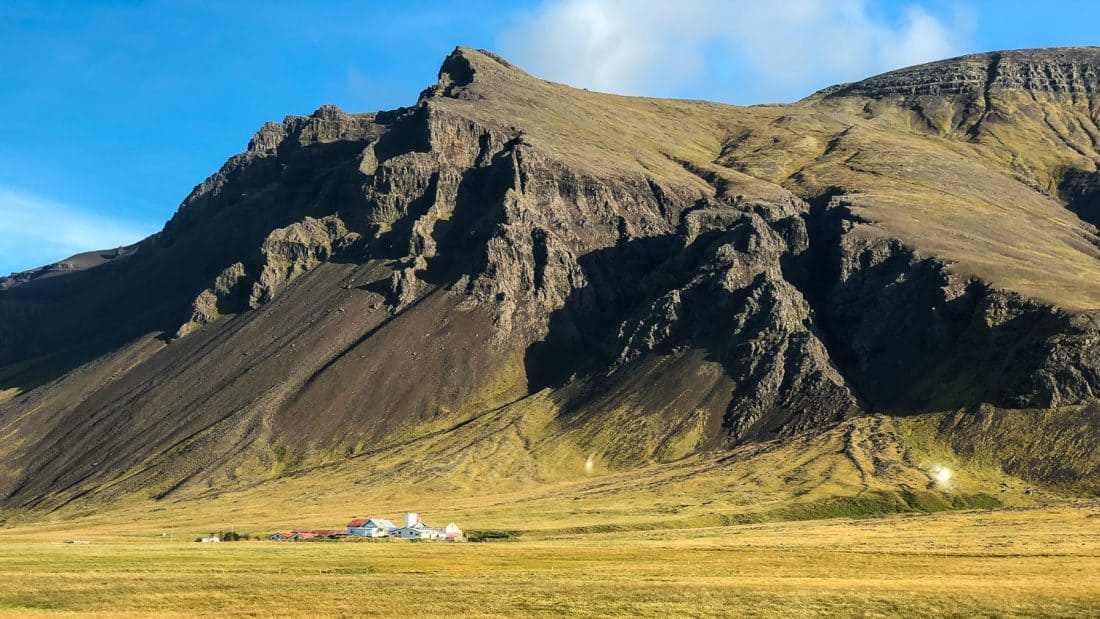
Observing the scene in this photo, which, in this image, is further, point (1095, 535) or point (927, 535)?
point (927, 535)

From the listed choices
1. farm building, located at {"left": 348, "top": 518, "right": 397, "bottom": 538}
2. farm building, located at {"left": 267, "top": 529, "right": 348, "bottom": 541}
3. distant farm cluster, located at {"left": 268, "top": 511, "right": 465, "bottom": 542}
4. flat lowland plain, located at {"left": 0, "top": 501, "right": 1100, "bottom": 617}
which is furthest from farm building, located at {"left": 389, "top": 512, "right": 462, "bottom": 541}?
flat lowland plain, located at {"left": 0, "top": 501, "right": 1100, "bottom": 617}

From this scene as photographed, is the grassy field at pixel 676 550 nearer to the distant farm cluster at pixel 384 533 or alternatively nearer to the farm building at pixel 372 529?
the distant farm cluster at pixel 384 533

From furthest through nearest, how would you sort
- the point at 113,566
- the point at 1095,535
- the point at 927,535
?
the point at 927,535
the point at 1095,535
the point at 113,566

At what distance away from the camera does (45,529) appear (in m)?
188

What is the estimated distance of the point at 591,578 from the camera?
7562 cm

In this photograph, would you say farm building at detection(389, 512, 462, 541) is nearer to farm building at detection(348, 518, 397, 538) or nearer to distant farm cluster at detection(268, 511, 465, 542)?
distant farm cluster at detection(268, 511, 465, 542)

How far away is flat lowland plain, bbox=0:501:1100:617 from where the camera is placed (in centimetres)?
6056

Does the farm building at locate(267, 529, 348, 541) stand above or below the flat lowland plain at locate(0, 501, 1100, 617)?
below

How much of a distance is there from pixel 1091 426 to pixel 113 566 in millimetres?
158422

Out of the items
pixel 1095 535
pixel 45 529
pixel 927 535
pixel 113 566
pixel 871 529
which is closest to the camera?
pixel 113 566

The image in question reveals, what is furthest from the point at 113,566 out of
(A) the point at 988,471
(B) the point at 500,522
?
(A) the point at 988,471

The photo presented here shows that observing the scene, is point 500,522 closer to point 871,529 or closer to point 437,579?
point 871,529

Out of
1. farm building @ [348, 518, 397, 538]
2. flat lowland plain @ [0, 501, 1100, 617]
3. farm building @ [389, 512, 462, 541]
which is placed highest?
flat lowland plain @ [0, 501, 1100, 617]

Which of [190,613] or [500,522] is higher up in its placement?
[190,613]
